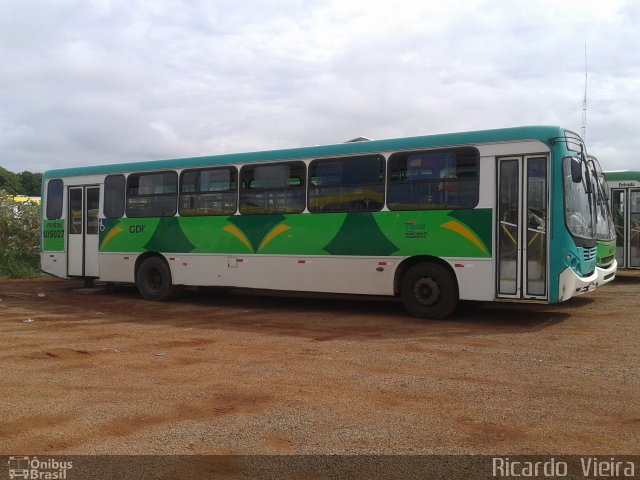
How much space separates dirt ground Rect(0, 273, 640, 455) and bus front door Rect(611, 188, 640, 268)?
5294 millimetres

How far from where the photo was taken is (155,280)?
1379 cm

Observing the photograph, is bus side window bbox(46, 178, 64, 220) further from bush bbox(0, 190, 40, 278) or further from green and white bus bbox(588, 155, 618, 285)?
green and white bus bbox(588, 155, 618, 285)

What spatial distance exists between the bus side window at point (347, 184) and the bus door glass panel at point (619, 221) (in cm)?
809

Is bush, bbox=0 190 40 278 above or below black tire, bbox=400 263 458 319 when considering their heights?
above

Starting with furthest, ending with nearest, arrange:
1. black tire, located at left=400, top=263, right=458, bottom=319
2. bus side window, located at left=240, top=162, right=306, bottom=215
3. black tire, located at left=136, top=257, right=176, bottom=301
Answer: black tire, located at left=136, top=257, right=176, bottom=301, bus side window, located at left=240, top=162, right=306, bottom=215, black tire, located at left=400, top=263, right=458, bottom=319

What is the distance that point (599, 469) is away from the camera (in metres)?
4.09

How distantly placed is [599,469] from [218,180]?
973 cm

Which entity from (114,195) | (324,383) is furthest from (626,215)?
(114,195)

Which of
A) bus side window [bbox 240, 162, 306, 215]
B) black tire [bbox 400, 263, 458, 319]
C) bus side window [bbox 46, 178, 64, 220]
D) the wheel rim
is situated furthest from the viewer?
bus side window [bbox 46, 178, 64, 220]

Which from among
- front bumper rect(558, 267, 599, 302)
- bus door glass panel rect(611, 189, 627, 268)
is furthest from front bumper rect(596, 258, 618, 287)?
bus door glass panel rect(611, 189, 627, 268)

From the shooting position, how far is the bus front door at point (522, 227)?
9.30m

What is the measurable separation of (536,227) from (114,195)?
9.35 m

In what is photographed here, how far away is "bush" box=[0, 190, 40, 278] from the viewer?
20.2 m

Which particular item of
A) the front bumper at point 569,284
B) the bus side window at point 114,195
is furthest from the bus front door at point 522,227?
the bus side window at point 114,195
